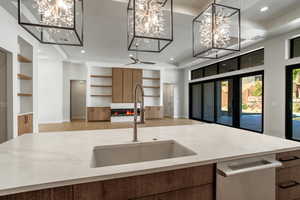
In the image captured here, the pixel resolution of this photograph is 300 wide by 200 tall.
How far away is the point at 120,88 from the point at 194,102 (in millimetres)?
4286

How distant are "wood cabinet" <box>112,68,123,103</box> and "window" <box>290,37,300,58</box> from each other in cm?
665

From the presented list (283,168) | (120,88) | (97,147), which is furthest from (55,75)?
(283,168)

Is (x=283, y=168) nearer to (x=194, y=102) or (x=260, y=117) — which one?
(x=260, y=117)

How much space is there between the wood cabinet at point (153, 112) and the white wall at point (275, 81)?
501 cm

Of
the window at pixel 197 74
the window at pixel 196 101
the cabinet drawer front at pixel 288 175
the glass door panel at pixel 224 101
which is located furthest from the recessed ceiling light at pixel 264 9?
the window at pixel 196 101

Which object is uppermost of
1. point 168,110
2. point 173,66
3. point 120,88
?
point 173,66

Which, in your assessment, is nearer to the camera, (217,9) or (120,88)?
(217,9)

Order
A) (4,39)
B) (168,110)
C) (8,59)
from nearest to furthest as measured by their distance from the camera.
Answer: (4,39)
(8,59)
(168,110)

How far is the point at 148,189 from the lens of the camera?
0.89 m

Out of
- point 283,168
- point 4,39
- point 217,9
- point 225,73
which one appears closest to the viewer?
point 283,168

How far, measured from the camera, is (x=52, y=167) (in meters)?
0.87

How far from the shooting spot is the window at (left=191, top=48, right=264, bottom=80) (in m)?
4.12

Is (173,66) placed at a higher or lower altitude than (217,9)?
higher

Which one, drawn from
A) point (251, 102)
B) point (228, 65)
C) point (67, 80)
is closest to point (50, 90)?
point (67, 80)
